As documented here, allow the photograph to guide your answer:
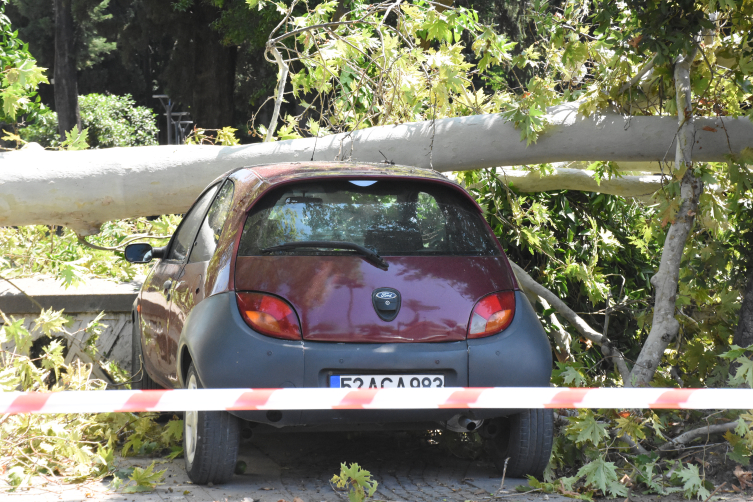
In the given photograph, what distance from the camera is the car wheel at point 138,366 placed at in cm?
558

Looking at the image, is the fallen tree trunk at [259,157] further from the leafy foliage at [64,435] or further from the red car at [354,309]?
the red car at [354,309]

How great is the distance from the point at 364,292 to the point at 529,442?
1138 millimetres

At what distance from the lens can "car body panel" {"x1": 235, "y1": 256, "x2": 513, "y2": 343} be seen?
138 inches

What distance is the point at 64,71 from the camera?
1038 inches

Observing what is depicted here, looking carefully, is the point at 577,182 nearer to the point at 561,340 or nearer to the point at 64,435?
the point at 561,340

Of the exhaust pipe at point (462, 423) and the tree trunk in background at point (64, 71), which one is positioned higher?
the tree trunk in background at point (64, 71)

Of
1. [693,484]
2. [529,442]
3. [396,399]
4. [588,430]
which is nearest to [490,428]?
[529,442]

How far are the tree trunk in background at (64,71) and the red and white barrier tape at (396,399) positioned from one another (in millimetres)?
24827

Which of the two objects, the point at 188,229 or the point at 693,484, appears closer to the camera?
the point at 693,484

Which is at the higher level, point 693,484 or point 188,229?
point 188,229

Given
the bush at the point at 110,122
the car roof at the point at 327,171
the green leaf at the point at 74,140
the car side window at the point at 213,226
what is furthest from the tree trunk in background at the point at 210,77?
the car roof at the point at 327,171

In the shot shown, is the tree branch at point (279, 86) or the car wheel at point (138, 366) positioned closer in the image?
the car wheel at point (138, 366)

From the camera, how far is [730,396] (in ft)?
9.87

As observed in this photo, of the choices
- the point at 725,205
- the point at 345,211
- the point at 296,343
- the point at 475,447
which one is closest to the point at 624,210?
the point at 725,205
